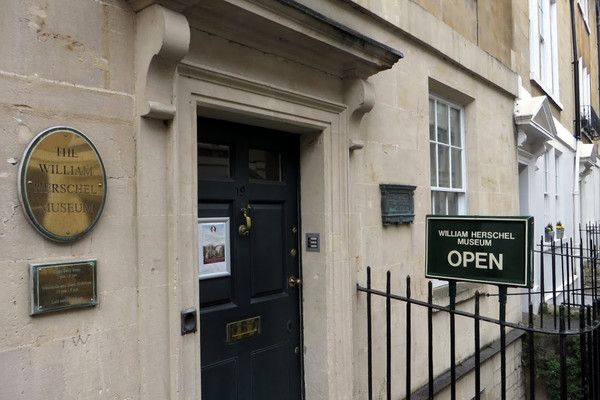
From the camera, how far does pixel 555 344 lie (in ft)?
20.8

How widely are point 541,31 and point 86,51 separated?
9.32 meters

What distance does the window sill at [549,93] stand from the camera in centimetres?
795

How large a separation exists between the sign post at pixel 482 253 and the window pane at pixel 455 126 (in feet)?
9.12

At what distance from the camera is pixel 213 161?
3061 millimetres

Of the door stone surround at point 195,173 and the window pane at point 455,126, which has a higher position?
the window pane at point 455,126

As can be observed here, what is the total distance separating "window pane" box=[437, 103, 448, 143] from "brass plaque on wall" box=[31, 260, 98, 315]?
161 inches

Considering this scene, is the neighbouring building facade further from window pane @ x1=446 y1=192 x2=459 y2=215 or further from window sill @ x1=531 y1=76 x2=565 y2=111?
window sill @ x1=531 y1=76 x2=565 y2=111

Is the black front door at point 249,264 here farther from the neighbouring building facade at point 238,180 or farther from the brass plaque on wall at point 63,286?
the brass plaque on wall at point 63,286

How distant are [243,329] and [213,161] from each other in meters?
1.14

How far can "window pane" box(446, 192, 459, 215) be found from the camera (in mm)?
5438

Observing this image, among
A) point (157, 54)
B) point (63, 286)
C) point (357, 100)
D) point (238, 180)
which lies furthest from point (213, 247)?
point (357, 100)

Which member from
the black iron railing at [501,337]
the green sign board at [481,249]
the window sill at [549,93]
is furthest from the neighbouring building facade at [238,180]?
the window sill at [549,93]

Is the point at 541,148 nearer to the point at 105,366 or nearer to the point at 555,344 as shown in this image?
the point at 555,344

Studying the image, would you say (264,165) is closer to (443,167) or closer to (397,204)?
(397,204)
